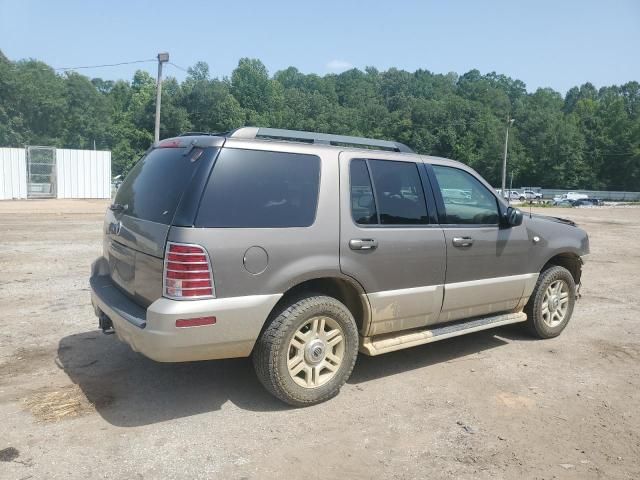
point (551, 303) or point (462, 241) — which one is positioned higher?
point (462, 241)

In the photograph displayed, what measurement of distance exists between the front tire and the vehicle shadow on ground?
24cm

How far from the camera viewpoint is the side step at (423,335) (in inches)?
172

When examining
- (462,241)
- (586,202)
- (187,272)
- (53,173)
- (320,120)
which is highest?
(320,120)

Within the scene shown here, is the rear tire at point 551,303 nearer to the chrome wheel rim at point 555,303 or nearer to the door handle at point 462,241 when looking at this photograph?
the chrome wheel rim at point 555,303

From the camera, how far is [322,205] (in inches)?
159

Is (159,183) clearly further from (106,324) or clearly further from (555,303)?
(555,303)

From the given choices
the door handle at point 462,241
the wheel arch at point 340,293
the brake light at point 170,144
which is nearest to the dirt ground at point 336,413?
the wheel arch at point 340,293

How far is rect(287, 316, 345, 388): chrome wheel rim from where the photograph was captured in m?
3.94

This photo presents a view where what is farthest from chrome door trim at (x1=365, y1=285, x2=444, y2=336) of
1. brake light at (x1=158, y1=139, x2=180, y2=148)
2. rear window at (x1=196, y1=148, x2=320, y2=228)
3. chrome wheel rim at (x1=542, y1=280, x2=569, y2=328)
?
brake light at (x1=158, y1=139, x2=180, y2=148)

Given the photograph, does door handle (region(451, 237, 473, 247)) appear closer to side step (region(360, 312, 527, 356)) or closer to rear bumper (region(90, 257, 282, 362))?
side step (region(360, 312, 527, 356))


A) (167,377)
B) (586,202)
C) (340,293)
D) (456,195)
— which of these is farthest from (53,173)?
(586,202)

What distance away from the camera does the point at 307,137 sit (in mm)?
4355

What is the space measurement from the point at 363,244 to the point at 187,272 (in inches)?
54.2

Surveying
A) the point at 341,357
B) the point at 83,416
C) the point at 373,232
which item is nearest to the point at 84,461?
the point at 83,416
